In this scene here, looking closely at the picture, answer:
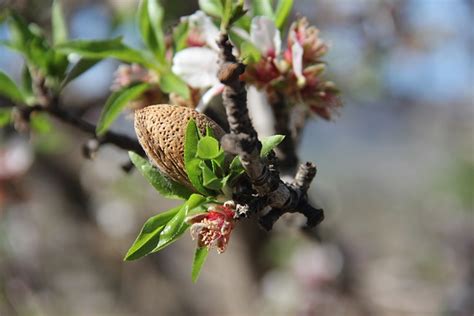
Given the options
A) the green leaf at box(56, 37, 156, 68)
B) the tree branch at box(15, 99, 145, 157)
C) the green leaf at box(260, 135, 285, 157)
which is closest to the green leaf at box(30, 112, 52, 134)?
the tree branch at box(15, 99, 145, 157)

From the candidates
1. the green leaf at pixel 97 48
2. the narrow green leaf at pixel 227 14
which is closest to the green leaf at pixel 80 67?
the green leaf at pixel 97 48

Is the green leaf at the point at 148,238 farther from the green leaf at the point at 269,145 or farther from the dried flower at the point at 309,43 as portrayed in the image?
the dried flower at the point at 309,43

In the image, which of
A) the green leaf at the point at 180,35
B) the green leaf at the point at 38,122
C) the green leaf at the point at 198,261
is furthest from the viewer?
the green leaf at the point at 38,122

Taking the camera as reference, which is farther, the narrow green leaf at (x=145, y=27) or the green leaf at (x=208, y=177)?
the narrow green leaf at (x=145, y=27)

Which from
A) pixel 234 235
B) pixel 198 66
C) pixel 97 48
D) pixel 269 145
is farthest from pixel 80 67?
pixel 234 235

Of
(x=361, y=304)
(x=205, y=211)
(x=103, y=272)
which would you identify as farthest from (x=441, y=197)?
(x=205, y=211)

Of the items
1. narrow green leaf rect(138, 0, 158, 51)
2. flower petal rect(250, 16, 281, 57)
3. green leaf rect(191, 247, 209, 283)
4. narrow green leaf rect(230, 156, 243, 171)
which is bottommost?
green leaf rect(191, 247, 209, 283)

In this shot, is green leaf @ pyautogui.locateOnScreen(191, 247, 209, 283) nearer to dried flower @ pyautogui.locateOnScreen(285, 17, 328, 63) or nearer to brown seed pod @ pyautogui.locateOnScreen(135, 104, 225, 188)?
brown seed pod @ pyautogui.locateOnScreen(135, 104, 225, 188)
